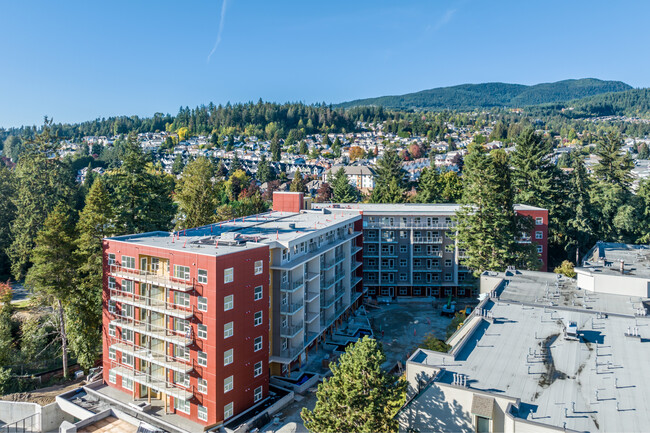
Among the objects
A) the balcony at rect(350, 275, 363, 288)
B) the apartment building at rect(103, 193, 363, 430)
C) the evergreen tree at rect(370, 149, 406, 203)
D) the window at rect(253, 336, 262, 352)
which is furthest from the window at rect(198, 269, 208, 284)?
the evergreen tree at rect(370, 149, 406, 203)

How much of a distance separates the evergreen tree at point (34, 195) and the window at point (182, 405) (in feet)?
121

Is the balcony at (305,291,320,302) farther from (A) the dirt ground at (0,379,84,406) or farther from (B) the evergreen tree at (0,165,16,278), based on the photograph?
(B) the evergreen tree at (0,165,16,278)

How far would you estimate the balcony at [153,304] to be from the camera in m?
27.6

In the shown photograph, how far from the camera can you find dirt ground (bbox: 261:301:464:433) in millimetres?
28697

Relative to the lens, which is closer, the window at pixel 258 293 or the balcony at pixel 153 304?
the balcony at pixel 153 304

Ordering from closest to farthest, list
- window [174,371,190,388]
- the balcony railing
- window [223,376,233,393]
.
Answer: window [223,376,233,393] < window [174,371,190,388] < the balcony railing

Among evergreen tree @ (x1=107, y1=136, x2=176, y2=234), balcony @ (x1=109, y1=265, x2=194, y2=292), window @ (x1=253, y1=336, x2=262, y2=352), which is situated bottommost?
window @ (x1=253, y1=336, x2=262, y2=352)

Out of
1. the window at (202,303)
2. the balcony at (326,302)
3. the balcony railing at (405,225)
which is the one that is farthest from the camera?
the balcony railing at (405,225)

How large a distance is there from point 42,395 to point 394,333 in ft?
98.7

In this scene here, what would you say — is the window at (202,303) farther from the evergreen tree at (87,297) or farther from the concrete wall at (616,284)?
the concrete wall at (616,284)

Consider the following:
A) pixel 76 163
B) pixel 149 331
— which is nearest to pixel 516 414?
pixel 149 331

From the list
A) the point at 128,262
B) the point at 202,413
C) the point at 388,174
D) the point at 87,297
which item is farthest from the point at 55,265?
the point at 388,174

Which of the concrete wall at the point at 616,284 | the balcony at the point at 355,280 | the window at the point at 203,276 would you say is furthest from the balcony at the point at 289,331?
the concrete wall at the point at 616,284

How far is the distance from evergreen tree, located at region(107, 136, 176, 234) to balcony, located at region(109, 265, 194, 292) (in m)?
12.3
